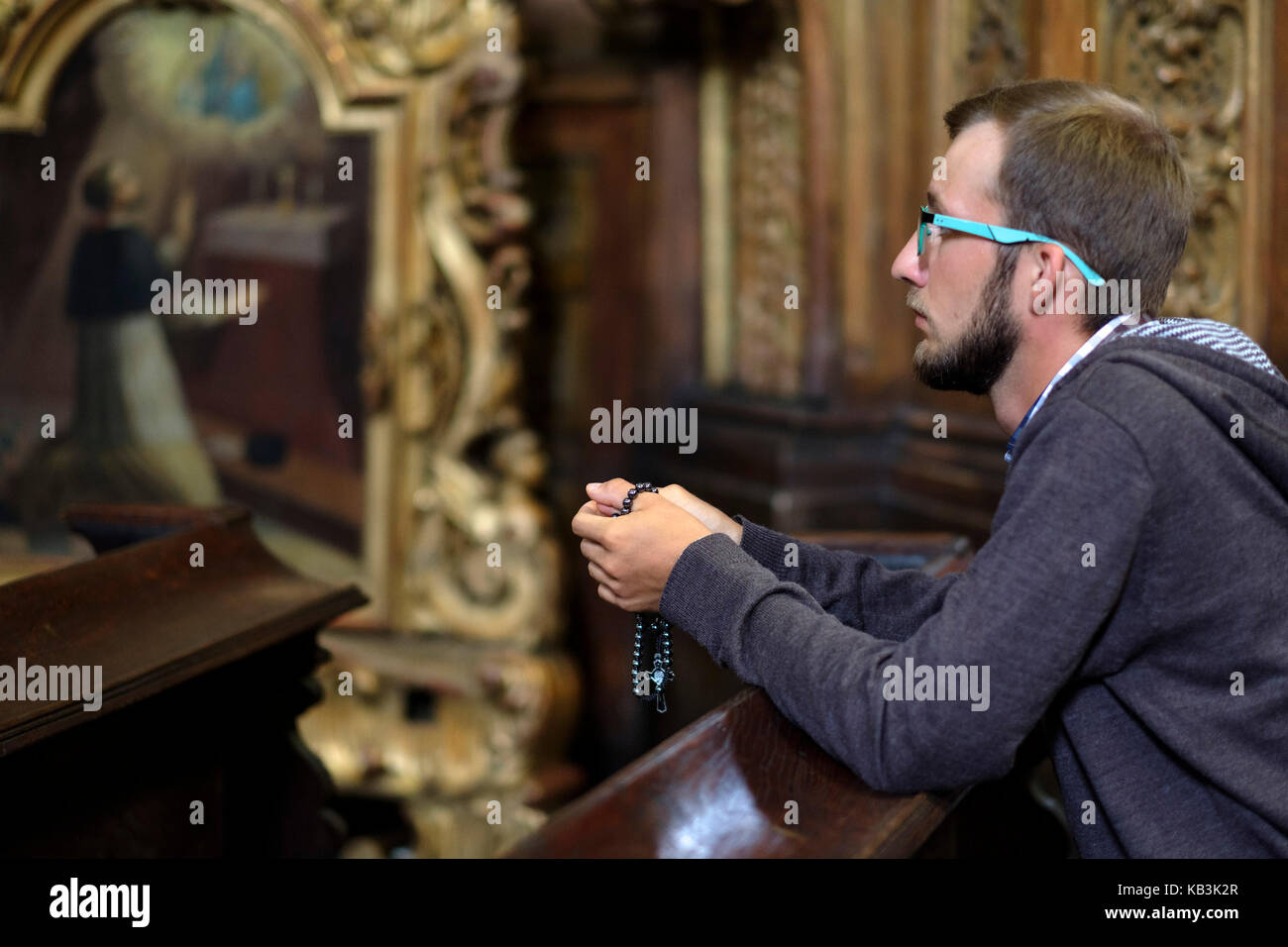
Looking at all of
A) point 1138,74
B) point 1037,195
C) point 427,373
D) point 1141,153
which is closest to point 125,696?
point 1037,195

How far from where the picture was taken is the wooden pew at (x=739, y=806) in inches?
37.4

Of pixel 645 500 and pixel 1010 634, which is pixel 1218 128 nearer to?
pixel 645 500

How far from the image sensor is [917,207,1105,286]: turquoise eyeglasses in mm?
1301

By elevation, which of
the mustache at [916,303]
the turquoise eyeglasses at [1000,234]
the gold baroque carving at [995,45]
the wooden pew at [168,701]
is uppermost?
the gold baroque carving at [995,45]

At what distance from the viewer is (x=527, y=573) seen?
3.76 metres

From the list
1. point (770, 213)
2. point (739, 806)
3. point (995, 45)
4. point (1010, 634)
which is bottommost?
point (739, 806)

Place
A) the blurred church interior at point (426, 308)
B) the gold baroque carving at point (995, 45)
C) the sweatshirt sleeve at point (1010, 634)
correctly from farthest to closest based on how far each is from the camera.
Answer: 1. the blurred church interior at point (426, 308)
2. the gold baroque carving at point (995, 45)
3. the sweatshirt sleeve at point (1010, 634)

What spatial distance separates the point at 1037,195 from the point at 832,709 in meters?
0.55

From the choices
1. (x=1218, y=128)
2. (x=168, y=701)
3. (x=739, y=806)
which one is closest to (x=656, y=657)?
(x=739, y=806)

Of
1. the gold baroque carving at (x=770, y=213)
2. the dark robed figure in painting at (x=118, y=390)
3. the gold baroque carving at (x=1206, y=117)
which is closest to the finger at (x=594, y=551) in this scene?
the gold baroque carving at (x=1206, y=117)

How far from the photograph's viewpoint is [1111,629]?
1.16 metres

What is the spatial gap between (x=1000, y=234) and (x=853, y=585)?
0.44 m

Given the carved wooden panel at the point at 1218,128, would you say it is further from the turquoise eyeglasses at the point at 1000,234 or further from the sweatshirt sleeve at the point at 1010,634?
the sweatshirt sleeve at the point at 1010,634

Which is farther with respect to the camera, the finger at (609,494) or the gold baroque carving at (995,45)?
the gold baroque carving at (995,45)
